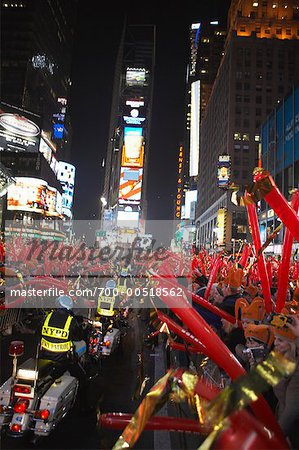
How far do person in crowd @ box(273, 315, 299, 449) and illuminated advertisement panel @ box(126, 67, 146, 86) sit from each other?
470ft

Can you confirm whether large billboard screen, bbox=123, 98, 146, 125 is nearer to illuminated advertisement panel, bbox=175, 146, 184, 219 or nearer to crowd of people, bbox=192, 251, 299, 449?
illuminated advertisement panel, bbox=175, 146, 184, 219

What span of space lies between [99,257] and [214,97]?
3897 inches

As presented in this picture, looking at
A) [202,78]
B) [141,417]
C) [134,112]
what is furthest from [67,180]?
[141,417]

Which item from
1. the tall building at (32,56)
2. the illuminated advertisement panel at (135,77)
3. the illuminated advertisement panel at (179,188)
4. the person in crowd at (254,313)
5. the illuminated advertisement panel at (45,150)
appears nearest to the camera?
the person in crowd at (254,313)

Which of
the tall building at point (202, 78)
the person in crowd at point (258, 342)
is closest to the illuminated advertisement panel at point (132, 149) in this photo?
the tall building at point (202, 78)

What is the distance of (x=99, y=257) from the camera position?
18.8 m

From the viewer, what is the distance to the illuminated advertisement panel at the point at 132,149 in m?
90.9

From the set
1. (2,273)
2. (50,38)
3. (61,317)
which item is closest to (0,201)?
(2,273)

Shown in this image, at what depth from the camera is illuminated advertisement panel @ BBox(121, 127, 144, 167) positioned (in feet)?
298

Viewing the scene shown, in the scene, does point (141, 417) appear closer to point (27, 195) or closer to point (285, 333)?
point (285, 333)

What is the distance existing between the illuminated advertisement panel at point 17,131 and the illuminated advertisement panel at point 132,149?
4081cm

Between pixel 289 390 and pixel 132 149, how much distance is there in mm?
92172

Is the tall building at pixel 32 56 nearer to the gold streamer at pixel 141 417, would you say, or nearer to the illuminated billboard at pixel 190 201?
the illuminated billboard at pixel 190 201

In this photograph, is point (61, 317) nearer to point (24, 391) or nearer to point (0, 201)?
point (24, 391)
